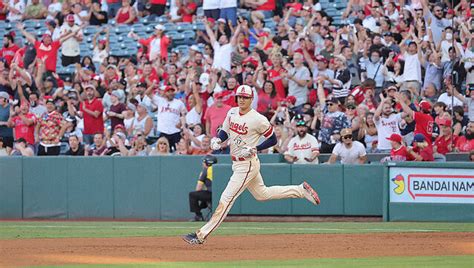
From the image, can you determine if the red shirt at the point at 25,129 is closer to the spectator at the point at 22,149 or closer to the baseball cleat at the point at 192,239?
the spectator at the point at 22,149

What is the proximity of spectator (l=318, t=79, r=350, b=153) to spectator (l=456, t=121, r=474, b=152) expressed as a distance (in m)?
2.05

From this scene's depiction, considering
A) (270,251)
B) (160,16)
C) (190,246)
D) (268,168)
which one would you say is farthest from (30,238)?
(160,16)

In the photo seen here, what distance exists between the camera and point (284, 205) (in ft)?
62.8

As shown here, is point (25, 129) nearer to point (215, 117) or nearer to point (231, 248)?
point (215, 117)

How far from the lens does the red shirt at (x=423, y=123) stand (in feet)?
61.3

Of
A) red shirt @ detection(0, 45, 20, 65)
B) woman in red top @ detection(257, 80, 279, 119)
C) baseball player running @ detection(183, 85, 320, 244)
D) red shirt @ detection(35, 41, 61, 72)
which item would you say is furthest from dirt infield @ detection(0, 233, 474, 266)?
red shirt @ detection(0, 45, 20, 65)

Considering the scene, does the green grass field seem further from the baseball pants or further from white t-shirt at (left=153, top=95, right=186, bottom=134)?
white t-shirt at (left=153, top=95, right=186, bottom=134)

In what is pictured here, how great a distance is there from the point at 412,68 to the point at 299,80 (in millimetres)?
2298

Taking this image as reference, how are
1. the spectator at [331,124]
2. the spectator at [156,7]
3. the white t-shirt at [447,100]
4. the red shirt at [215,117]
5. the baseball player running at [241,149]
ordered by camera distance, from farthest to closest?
1. the spectator at [156,7]
2. the red shirt at [215,117]
3. the white t-shirt at [447,100]
4. the spectator at [331,124]
5. the baseball player running at [241,149]

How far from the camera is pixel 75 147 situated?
21.8 meters

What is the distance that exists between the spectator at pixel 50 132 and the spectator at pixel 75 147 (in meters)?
0.32

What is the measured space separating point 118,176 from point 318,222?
4.53 meters

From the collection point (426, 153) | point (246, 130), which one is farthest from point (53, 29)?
point (246, 130)

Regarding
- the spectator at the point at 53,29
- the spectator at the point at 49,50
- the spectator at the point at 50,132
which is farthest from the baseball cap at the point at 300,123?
the spectator at the point at 53,29
